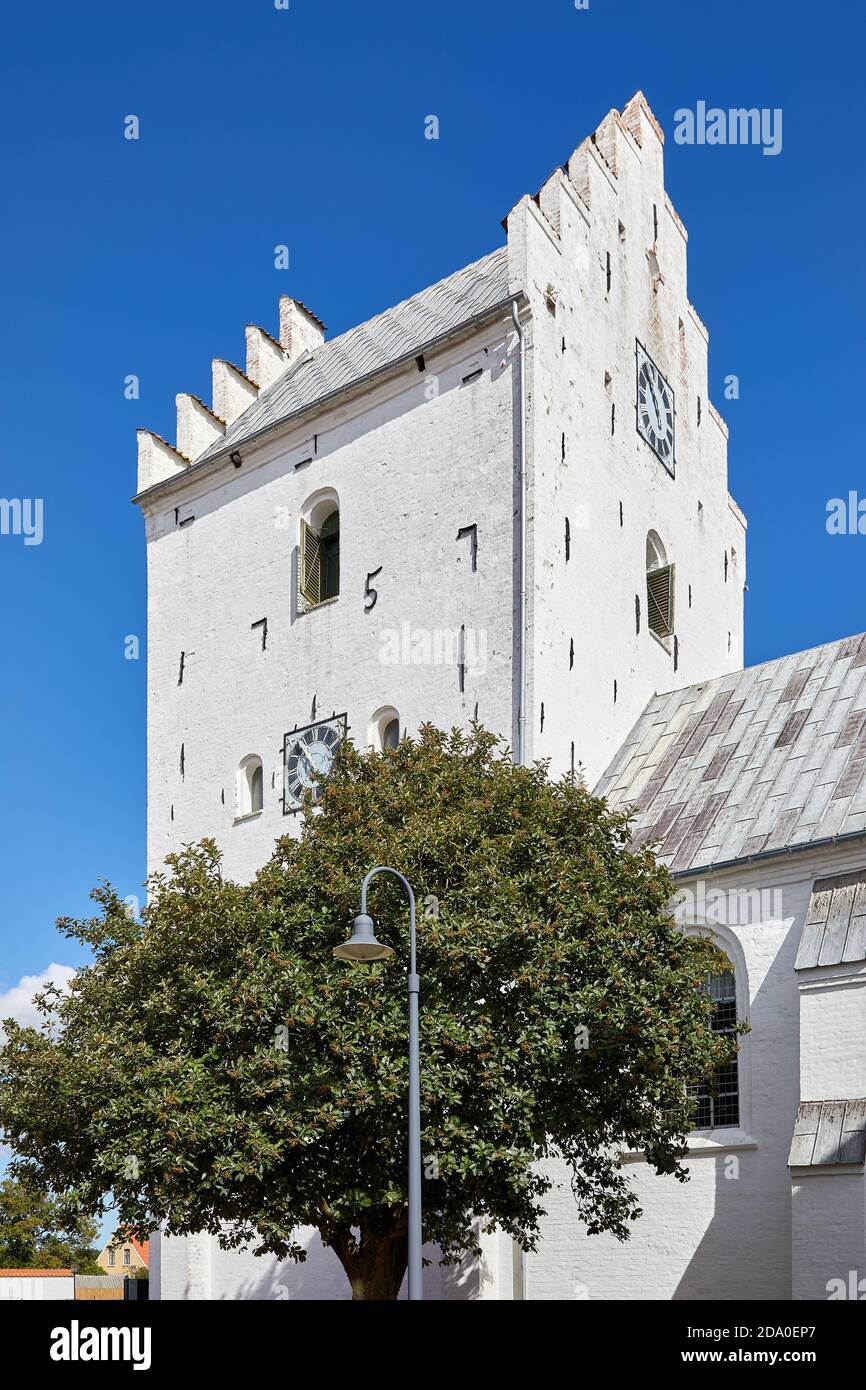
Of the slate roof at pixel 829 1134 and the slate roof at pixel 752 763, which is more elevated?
the slate roof at pixel 752 763

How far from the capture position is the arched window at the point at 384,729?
97.8 feet

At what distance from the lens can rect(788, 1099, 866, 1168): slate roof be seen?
1989cm

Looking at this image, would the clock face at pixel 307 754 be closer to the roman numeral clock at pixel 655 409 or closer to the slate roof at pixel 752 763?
the slate roof at pixel 752 763

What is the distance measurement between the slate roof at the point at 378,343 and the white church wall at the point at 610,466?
1.85 m

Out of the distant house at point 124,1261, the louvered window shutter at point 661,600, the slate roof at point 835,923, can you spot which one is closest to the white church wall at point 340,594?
the louvered window shutter at point 661,600

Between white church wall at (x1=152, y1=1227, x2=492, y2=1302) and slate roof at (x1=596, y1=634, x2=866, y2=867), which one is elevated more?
slate roof at (x1=596, y1=634, x2=866, y2=867)

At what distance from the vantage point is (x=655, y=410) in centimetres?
3475

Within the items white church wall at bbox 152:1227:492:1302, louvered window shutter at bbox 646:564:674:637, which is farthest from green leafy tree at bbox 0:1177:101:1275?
louvered window shutter at bbox 646:564:674:637

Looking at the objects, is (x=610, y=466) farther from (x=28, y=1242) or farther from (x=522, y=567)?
(x=28, y=1242)

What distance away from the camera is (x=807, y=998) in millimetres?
21766

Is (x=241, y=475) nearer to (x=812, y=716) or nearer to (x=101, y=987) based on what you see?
(x=812, y=716)

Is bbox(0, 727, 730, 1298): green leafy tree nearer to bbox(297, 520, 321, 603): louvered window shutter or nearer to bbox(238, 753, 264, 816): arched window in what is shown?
bbox(238, 753, 264, 816): arched window

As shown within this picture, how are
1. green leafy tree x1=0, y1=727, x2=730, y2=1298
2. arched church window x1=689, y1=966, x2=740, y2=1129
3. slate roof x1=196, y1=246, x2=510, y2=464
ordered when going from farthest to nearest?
slate roof x1=196, y1=246, x2=510, y2=464 < arched church window x1=689, y1=966, x2=740, y2=1129 < green leafy tree x1=0, y1=727, x2=730, y2=1298

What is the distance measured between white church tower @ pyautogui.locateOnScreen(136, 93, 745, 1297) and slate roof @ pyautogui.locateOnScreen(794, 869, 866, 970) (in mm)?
6273
